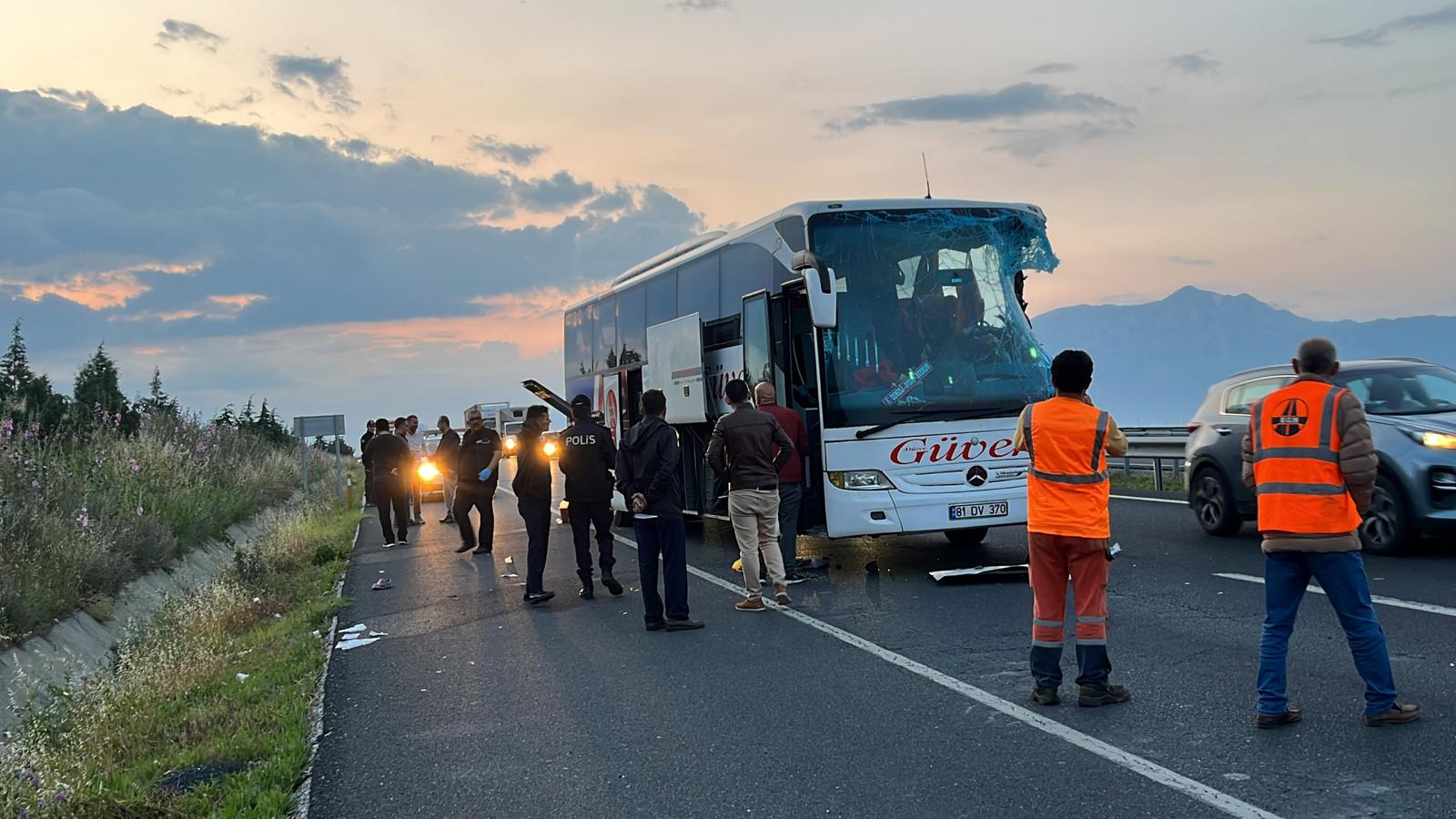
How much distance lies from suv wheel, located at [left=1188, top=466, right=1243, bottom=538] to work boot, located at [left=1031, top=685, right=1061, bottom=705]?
293 inches

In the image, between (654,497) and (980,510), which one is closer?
(654,497)

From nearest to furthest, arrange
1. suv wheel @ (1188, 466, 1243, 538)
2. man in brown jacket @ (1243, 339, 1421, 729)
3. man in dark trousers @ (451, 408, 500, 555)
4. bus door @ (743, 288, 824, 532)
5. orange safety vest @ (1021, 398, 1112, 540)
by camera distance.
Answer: man in brown jacket @ (1243, 339, 1421, 729) → orange safety vest @ (1021, 398, 1112, 540) → bus door @ (743, 288, 824, 532) → suv wheel @ (1188, 466, 1243, 538) → man in dark trousers @ (451, 408, 500, 555)

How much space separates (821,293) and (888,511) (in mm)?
2142

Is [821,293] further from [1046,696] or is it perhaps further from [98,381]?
[98,381]

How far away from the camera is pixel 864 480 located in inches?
446

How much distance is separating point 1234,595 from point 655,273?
9.44 m

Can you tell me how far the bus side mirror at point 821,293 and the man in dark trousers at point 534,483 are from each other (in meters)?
2.84

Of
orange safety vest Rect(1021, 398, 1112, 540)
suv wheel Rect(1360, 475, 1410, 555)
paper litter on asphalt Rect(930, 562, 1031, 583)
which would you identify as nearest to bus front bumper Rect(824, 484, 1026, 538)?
paper litter on asphalt Rect(930, 562, 1031, 583)

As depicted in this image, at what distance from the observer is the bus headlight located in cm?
1132

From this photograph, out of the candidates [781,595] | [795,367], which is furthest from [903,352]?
[781,595]

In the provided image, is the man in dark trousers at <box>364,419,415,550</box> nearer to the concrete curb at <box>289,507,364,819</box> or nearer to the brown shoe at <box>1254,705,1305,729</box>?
the concrete curb at <box>289,507,364,819</box>

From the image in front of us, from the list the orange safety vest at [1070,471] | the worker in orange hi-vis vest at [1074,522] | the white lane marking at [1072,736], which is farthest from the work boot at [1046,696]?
the orange safety vest at [1070,471]

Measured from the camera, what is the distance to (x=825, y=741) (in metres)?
5.94

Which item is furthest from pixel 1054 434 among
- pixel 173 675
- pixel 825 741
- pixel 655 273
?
pixel 655 273
